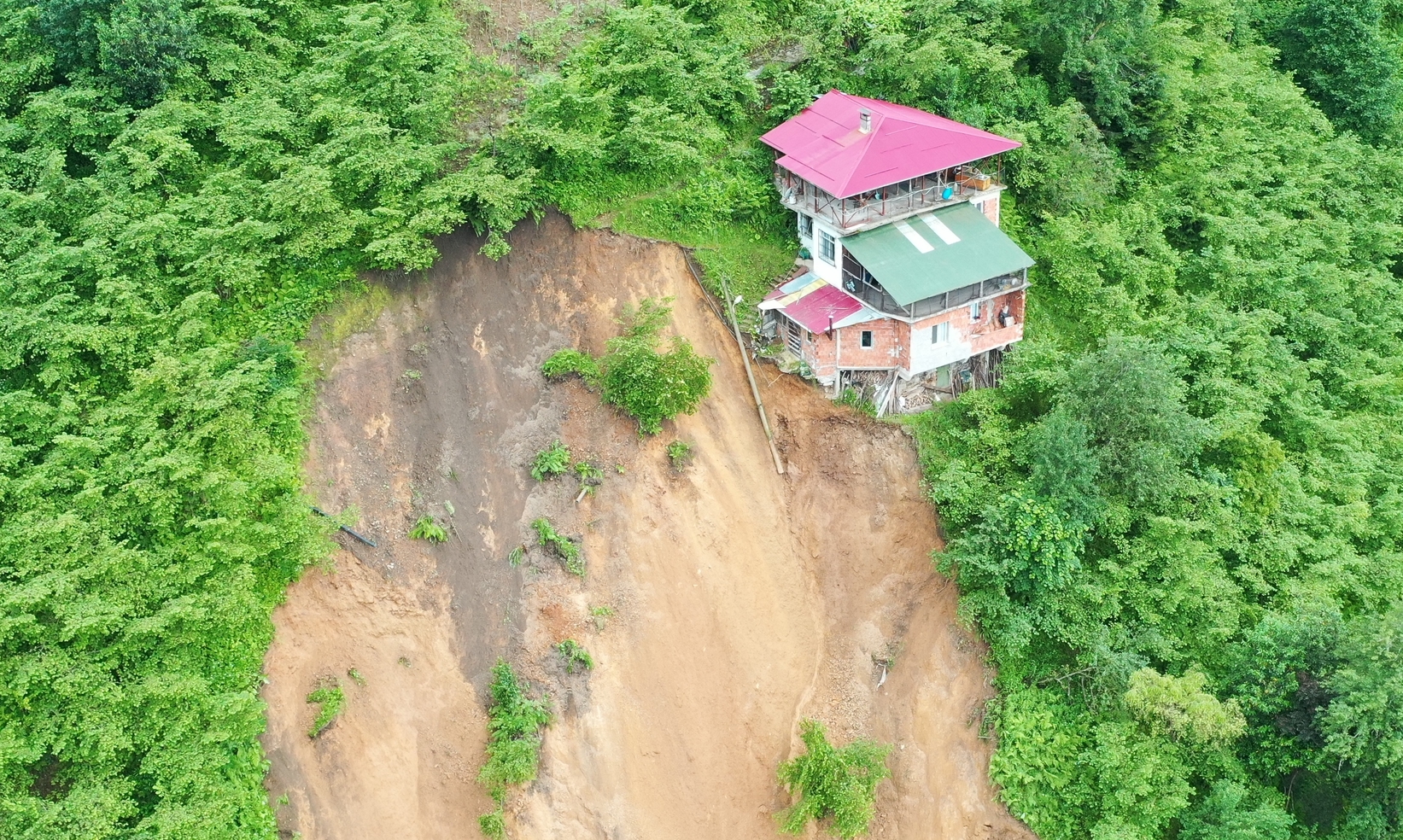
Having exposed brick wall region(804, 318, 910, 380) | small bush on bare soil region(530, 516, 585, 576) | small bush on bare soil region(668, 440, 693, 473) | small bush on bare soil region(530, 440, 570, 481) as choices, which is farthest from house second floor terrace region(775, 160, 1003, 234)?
small bush on bare soil region(530, 516, 585, 576)

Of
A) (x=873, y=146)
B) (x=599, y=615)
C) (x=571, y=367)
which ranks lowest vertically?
(x=599, y=615)

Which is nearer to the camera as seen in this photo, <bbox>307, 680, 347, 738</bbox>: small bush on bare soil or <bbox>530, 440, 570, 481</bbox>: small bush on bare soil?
<bbox>307, 680, 347, 738</bbox>: small bush on bare soil

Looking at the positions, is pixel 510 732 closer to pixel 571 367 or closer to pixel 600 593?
pixel 600 593

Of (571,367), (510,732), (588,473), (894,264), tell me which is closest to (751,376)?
(894,264)

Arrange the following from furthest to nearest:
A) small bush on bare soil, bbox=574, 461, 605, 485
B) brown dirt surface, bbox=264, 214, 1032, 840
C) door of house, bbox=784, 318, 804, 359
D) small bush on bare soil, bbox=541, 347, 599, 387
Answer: door of house, bbox=784, 318, 804, 359
small bush on bare soil, bbox=541, 347, 599, 387
small bush on bare soil, bbox=574, 461, 605, 485
brown dirt surface, bbox=264, 214, 1032, 840

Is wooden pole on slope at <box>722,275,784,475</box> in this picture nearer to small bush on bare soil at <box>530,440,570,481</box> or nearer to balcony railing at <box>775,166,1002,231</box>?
balcony railing at <box>775,166,1002,231</box>

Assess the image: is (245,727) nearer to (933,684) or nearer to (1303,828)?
(933,684)

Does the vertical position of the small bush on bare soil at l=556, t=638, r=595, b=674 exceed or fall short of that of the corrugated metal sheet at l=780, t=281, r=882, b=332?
it falls short
